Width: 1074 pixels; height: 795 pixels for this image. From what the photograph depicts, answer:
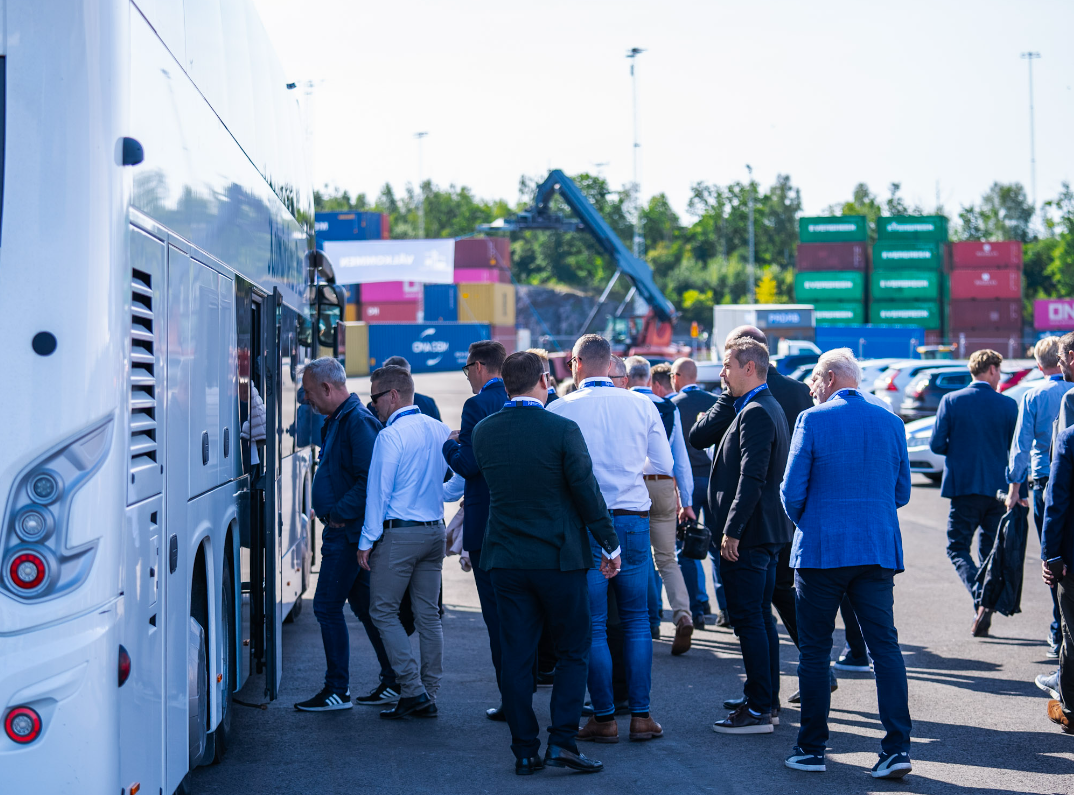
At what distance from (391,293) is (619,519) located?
68.2m

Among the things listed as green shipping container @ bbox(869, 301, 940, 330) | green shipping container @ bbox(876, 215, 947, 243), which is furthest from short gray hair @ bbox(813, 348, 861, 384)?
green shipping container @ bbox(876, 215, 947, 243)

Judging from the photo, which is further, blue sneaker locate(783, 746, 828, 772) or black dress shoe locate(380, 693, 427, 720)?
black dress shoe locate(380, 693, 427, 720)

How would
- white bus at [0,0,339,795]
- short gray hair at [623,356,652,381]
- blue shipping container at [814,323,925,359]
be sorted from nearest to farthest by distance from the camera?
white bus at [0,0,339,795] < short gray hair at [623,356,652,381] < blue shipping container at [814,323,925,359]

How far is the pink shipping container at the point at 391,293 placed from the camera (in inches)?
2844

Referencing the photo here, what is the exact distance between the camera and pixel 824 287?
67.8 m

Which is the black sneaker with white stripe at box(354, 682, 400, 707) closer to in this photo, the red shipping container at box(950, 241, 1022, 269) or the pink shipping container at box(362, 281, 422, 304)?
the pink shipping container at box(362, 281, 422, 304)

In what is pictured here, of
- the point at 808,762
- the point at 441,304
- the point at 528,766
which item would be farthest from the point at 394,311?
the point at 808,762

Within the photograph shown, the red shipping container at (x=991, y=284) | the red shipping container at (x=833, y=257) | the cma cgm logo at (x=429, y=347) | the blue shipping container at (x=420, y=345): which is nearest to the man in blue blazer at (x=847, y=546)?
the blue shipping container at (x=420, y=345)

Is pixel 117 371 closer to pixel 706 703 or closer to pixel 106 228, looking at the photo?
pixel 106 228

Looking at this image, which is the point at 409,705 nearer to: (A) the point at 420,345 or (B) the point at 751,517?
(B) the point at 751,517

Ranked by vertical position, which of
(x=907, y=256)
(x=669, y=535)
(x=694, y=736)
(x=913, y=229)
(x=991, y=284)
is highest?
(x=913, y=229)

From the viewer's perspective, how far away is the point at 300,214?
895 centimetres

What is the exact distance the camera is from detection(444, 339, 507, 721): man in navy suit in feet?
19.2

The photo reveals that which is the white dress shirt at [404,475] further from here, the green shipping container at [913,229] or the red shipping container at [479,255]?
the red shipping container at [479,255]
